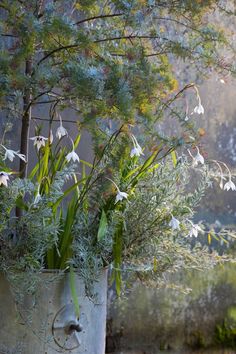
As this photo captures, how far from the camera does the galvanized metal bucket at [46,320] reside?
179 cm

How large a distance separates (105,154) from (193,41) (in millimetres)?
420

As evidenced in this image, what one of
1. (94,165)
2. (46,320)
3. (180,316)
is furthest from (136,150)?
(180,316)

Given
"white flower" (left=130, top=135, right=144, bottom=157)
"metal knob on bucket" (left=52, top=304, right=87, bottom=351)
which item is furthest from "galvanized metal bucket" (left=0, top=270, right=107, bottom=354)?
"white flower" (left=130, top=135, right=144, bottom=157)

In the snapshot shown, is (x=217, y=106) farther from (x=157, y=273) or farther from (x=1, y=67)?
(x=1, y=67)

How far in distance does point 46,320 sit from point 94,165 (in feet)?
1.59

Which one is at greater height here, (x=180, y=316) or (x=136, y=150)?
(x=136, y=150)

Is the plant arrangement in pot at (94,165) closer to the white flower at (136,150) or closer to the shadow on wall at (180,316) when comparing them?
the white flower at (136,150)

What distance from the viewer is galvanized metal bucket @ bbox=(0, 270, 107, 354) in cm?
179

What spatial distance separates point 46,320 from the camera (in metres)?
1.80

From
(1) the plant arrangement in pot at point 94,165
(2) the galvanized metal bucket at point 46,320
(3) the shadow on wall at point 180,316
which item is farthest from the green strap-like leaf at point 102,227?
(3) the shadow on wall at point 180,316

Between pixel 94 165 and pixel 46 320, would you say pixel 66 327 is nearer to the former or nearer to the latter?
pixel 46 320

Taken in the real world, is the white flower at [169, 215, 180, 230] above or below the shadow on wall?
above

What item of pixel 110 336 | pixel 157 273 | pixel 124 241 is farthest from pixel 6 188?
pixel 110 336

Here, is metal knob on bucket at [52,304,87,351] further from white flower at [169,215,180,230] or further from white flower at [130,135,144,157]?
white flower at [130,135,144,157]
